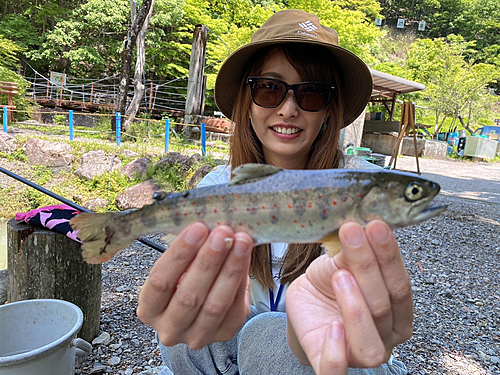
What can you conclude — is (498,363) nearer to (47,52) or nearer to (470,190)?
(470,190)

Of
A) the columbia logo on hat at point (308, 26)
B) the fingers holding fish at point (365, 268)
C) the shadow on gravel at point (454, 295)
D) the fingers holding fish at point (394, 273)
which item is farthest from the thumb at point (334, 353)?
the shadow on gravel at point (454, 295)

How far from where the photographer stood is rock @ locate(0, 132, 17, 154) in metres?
13.1

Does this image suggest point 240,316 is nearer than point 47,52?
Yes

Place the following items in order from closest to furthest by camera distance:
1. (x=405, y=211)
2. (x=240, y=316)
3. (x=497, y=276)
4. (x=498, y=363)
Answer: (x=405, y=211), (x=240, y=316), (x=498, y=363), (x=497, y=276)

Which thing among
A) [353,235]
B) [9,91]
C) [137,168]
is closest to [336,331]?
[353,235]

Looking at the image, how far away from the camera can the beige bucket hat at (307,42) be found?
9.83 ft

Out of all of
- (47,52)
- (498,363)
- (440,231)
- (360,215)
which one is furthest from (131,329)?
(47,52)

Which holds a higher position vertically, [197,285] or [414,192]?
[414,192]

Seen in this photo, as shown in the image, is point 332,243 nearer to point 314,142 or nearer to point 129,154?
point 314,142

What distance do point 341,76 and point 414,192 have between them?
2006 millimetres

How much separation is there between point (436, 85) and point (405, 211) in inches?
1458

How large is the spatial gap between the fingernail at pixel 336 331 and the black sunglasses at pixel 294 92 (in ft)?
6.21

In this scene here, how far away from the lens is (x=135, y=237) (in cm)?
204

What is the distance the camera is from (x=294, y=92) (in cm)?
302
